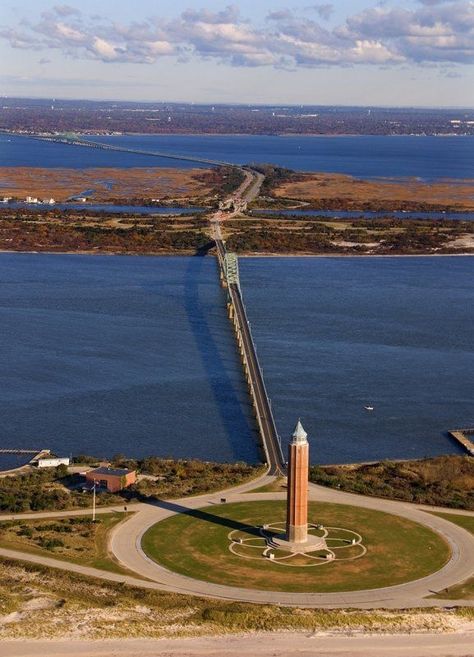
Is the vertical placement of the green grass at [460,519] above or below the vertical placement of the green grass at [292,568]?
above

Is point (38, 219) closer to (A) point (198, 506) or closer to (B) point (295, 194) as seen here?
(B) point (295, 194)

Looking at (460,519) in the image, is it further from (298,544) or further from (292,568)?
(292,568)

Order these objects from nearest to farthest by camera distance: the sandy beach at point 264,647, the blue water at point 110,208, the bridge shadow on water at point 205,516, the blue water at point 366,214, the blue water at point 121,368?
the sandy beach at point 264,647 → the bridge shadow on water at point 205,516 → the blue water at point 121,368 → the blue water at point 110,208 → the blue water at point 366,214

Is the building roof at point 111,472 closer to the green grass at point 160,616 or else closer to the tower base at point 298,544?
the tower base at point 298,544

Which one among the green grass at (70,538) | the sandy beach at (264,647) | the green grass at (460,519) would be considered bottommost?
the green grass at (70,538)

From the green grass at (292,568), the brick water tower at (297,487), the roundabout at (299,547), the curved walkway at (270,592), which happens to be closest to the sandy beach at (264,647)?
the curved walkway at (270,592)

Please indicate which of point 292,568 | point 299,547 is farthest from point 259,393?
point 292,568

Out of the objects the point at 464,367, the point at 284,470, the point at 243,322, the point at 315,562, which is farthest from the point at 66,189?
the point at 315,562
